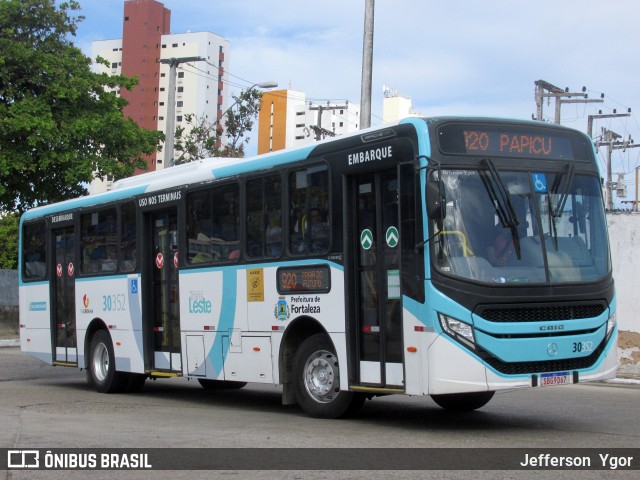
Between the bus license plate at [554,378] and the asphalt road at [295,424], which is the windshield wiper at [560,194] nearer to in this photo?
the bus license plate at [554,378]

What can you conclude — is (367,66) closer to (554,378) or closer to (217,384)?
(217,384)

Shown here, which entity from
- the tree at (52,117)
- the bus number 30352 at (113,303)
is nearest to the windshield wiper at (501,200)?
the bus number 30352 at (113,303)

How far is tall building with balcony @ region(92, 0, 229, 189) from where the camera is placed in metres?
105

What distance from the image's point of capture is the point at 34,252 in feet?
60.4

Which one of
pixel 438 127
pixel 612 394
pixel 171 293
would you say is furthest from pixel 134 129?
pixel 438 127

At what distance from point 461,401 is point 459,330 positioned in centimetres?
294

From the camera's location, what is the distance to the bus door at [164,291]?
14336 mm

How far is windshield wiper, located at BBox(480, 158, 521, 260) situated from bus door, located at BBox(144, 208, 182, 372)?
5834 millimetres

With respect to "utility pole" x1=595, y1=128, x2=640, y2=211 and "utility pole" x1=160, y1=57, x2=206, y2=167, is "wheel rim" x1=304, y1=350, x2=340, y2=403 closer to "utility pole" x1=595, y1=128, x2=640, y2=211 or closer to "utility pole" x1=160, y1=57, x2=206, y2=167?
"utility pole" x1=160, y1=57, x2=206, y2=167

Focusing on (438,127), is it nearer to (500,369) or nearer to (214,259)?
(500,369)

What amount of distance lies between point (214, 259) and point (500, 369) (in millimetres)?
5031

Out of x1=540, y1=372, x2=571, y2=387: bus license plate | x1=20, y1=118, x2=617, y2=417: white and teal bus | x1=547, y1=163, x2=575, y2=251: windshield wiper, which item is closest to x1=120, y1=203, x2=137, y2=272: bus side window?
x1=20, y1=118, x2=617, y2=417: white and teal bus

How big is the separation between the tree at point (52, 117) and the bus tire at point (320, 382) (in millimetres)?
19229

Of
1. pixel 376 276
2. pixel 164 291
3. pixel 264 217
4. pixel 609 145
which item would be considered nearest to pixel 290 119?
pixel 609 145
